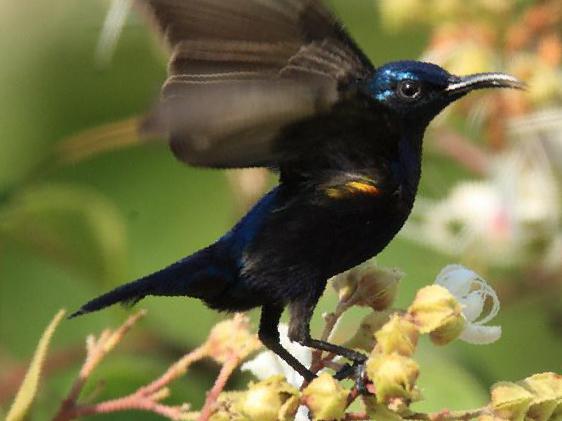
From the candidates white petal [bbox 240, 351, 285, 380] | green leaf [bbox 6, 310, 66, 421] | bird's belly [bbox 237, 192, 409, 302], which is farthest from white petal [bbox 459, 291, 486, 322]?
green leaf [bbox 6, 310, 66, 421]

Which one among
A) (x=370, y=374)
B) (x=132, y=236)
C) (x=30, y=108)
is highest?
(x=30, y=108)

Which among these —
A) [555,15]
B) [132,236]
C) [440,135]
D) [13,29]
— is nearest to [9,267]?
[132,236]

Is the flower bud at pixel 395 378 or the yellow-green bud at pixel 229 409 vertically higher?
the flower bud at pixel 395 378

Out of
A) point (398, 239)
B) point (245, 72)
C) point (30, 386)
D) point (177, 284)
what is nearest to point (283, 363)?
point (177, 284)

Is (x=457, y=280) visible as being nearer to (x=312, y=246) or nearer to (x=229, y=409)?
(x=312, y=246)

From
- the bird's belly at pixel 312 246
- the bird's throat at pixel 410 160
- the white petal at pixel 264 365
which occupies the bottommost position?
the white petal at pixel 264 365

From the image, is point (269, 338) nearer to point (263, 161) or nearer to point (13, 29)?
point (263, 161)

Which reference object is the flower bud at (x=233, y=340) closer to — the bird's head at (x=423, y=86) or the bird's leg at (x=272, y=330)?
the bird's leg at (x=272, y=330)

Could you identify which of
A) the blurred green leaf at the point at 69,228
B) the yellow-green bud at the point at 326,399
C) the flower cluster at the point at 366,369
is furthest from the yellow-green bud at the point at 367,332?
the blurred green leaf at the point at 69,228
